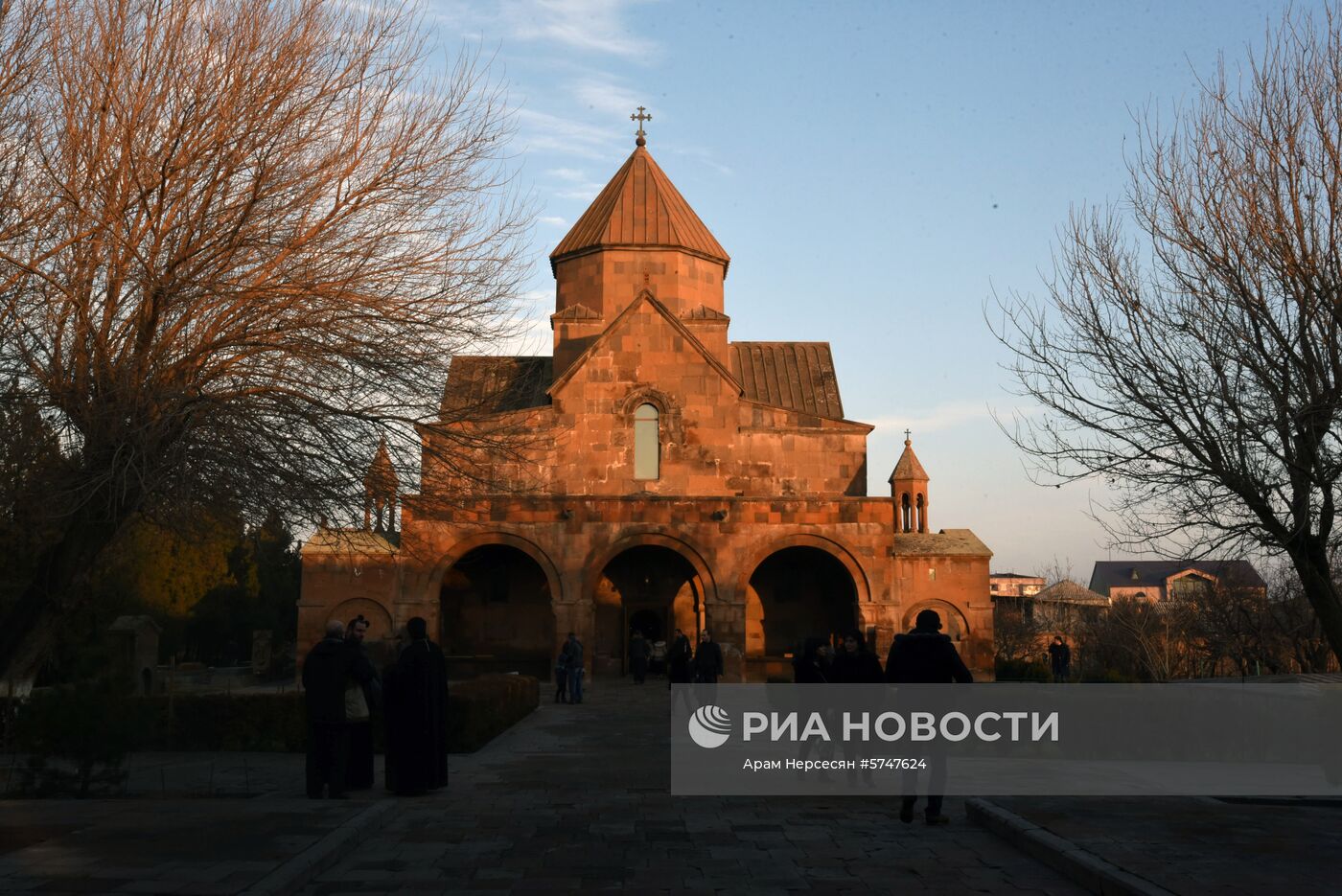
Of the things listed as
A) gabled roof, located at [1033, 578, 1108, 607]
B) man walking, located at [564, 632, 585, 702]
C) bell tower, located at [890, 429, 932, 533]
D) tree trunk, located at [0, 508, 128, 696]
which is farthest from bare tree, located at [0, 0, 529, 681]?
gabled roof, located at [1033, 578, 1108, 607]

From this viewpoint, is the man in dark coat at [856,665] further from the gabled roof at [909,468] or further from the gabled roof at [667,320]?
the gabled roof at [909,468]

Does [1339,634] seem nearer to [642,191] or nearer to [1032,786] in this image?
[1032,786]

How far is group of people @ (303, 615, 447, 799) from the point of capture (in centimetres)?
966

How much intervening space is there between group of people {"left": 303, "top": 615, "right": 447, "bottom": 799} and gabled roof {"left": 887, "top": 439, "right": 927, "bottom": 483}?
87.4ft

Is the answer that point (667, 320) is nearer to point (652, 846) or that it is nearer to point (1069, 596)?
point (652, 846)

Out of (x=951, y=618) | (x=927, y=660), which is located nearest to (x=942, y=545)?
(x=951, y=618)

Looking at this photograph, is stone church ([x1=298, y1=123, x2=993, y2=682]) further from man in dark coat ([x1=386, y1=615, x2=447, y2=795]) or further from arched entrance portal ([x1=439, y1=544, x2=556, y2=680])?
man in dark coat ([x1=386, y1=615, x2=447, y2=795])

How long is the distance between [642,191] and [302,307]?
76.5ft

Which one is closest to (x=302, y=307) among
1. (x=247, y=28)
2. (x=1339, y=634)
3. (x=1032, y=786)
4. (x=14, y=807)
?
(x=247, y=28)

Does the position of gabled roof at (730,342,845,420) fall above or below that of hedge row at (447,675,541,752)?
above

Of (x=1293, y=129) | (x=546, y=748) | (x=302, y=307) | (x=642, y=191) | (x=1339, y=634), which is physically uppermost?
(x=642, y=191)

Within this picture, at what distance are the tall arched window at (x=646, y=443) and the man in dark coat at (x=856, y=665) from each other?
17954 millimetres

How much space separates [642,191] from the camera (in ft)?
109

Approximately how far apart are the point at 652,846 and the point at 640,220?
85.1 ft
